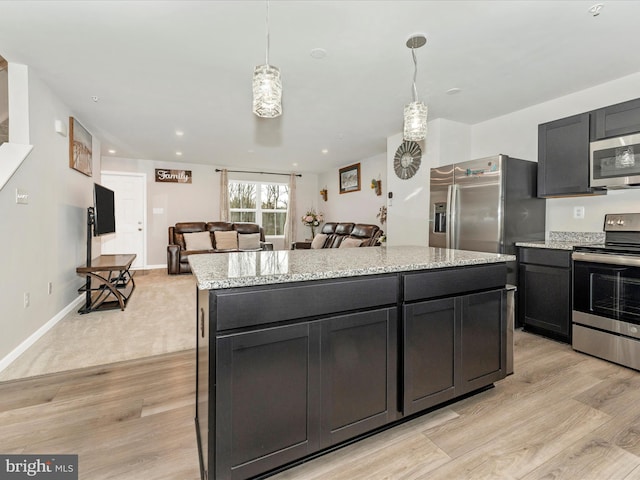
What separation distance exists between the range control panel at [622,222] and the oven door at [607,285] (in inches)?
16.6

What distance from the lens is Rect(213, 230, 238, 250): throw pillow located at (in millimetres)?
6863

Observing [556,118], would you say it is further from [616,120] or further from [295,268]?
[295,268]

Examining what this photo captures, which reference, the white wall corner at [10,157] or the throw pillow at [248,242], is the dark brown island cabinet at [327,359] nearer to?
the white wall corner at [10,157]

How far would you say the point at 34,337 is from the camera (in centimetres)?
286

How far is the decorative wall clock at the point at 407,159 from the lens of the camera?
176 inches

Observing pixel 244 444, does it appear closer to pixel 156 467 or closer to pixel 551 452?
pixel 156 467

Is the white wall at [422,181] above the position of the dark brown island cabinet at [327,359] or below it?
above

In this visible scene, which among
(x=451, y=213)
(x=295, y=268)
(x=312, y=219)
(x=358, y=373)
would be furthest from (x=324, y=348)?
(x=312, y=219)

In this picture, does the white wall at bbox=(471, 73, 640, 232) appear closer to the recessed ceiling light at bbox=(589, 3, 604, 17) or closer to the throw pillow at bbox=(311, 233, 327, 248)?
the recessed ceiling light at bbox=(589, 3, 604, 17)

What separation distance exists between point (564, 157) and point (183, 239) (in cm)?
640

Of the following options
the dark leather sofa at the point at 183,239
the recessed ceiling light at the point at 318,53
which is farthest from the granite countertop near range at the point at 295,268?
the dark leather sofa at the point at 183,239

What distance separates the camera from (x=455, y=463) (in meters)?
1.43

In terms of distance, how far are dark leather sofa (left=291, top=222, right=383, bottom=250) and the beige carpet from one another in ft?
9.30

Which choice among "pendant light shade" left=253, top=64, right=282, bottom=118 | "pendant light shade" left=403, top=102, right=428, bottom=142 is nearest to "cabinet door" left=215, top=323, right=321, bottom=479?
"pendant light shade" left=253, top=64, right=282, bottom=118
